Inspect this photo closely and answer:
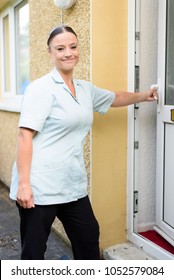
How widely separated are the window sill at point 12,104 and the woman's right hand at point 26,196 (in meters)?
3.09

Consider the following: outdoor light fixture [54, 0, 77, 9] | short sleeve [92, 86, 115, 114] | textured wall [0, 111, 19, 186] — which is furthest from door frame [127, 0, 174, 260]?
textured wall [0, 111, 19, 186]

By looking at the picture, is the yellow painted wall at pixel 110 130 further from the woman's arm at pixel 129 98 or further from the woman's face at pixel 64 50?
the woman's face at pixel 64 50

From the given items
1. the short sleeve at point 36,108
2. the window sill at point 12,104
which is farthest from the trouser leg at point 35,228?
the window sill at point 12,104

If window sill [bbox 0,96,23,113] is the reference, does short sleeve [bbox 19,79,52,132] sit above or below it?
below

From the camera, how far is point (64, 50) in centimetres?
235

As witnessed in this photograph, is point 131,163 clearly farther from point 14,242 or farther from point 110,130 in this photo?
point 14,242

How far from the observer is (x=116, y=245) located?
342 cm

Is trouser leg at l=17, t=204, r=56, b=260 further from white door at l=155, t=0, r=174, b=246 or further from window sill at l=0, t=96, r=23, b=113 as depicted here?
window sill at l=0, t=96, r=23, b=113

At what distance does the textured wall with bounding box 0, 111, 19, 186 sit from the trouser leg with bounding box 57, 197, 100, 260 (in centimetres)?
313

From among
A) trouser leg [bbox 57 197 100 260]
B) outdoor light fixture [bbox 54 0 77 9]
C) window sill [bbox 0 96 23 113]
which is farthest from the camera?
window sill [bbox 0 96 23 113]

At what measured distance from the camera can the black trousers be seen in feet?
7.68

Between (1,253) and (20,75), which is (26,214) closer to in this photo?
(1,253)

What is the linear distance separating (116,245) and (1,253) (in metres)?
1.18

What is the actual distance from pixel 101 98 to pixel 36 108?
71 cm
